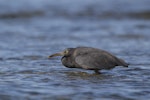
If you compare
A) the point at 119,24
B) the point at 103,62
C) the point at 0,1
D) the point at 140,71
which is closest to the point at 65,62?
the point at 103,62

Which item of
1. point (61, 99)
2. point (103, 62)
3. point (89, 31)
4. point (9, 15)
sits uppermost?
point (9, 15)

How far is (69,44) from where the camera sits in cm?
1425

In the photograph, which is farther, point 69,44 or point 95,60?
point 69,44

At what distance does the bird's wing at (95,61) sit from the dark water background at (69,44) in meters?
0.20

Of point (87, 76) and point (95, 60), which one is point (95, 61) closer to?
point (95, 60)

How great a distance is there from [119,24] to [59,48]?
19.2 feet

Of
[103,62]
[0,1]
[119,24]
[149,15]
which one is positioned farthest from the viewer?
[0,1]

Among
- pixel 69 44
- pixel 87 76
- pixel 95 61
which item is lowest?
pixel 87 76

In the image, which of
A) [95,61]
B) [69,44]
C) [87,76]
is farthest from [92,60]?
[69,44]

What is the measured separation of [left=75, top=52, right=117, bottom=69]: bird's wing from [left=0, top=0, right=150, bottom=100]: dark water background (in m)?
0.20

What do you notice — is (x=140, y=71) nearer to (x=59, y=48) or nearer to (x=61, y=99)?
(x=61, y=99)

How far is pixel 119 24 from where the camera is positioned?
744 inches

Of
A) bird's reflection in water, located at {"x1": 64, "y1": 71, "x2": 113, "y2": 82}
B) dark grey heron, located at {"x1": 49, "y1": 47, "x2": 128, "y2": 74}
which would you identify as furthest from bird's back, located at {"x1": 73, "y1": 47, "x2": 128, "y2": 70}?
bird's reflection in water, located at {"x1": 64, "y1": 71, "x2": 113, "y2": 82}

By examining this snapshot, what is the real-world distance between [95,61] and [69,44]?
485 centimetres
